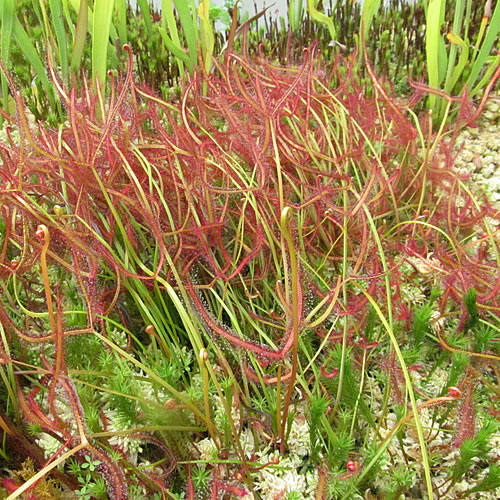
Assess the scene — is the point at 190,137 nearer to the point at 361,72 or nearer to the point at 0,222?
the point at 0,222

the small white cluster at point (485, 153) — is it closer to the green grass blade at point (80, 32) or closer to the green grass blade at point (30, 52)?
the green grass blade at point (80, 32)

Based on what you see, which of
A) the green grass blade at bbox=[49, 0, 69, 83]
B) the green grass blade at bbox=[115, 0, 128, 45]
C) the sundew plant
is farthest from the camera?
the green grass blade at bbox=[115, 0, 128, 45]

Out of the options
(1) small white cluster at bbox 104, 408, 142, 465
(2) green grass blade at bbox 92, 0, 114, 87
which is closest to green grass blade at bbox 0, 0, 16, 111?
(2) green grass blade at bbox 92, 0, 114, 87

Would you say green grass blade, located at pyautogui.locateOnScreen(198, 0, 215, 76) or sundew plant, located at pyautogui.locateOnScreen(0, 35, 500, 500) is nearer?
sundew plant, located at pyautogui.locateOnScreen(0, 35, 500, 500)

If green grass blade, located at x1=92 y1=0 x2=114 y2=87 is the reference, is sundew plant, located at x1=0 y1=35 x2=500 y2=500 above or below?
below

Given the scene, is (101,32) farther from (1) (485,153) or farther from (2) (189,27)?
(1) (485,153)

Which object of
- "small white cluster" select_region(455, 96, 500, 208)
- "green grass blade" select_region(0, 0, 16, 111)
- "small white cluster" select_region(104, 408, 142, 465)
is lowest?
"small white cluster" select_region(104, 408, 142, 465)

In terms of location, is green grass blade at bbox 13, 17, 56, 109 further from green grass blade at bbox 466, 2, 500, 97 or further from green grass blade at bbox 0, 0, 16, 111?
green grass blade at bbox 466, 2, 500, 97

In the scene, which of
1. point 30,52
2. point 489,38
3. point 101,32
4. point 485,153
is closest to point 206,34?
point 101,32
